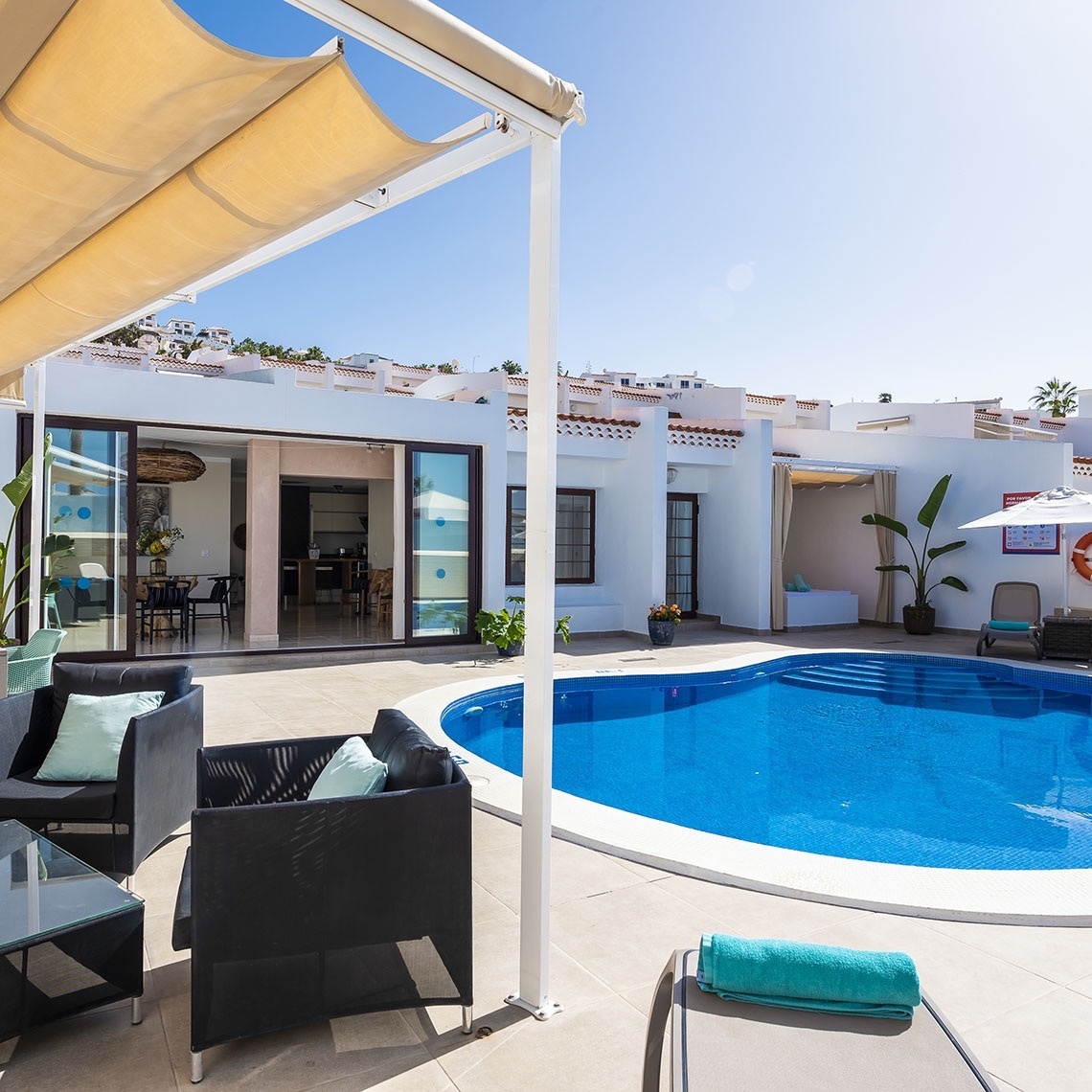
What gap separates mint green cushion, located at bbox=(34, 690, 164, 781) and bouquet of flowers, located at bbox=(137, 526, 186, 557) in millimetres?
9928

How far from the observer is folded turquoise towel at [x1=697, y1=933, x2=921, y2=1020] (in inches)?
82.4

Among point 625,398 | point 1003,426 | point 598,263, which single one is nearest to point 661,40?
point 598,263

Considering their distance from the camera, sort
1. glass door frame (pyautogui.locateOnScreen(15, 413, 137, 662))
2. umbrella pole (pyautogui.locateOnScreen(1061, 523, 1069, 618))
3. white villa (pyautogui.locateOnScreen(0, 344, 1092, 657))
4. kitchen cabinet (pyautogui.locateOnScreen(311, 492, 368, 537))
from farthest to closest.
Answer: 1. kitchen cabinet (pyautogui.locateOnScreen(311, 492, 368, 537))
2. umbrella pole (pyautogui.locateOnScreen(1061, 523, 1069, 618))
3. white villa (pyautogui.locateOnScreen(0, 344, 1092, 657))
4. glass door frame (pyautogui.locateOnScreen(15, 413, 137, 662))

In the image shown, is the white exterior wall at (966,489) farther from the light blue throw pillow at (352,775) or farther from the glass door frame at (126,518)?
the light blue throw pillow at (352,775)

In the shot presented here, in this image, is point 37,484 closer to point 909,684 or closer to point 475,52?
point 475,52

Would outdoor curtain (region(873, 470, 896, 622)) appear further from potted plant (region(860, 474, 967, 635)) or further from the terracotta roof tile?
the terracotta roof tile

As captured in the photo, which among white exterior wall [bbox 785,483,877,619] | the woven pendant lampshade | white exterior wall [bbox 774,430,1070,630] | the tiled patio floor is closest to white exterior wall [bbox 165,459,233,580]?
the woven pendant lampshade

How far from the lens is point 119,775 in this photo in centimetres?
401

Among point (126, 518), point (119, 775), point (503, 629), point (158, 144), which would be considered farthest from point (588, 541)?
point (158, 144)

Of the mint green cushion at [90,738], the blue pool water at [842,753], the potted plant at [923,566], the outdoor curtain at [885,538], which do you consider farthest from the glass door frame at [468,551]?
the outdoor curtain at [885,538]

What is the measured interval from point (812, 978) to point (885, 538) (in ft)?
49.0

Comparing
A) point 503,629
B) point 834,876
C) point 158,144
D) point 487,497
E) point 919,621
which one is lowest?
point 834,876

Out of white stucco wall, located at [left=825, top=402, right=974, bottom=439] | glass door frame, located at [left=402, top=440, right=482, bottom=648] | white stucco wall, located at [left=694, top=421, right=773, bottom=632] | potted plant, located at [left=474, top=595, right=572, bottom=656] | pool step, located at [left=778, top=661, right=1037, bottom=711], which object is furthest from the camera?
white stucco wall, located at [left=825, top=402, right=974, bottom=439]

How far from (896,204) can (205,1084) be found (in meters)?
13.3
